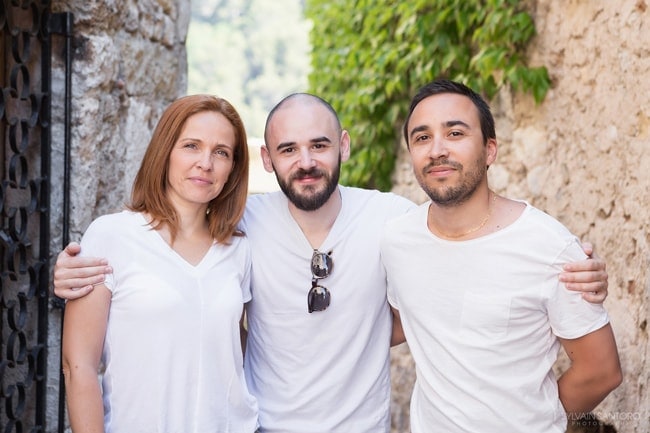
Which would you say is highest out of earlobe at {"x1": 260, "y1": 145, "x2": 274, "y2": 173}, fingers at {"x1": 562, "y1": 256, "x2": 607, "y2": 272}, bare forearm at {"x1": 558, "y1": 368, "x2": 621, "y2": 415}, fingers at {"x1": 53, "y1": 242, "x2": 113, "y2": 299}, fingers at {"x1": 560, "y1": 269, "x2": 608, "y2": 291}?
earlobe at {"x1": 260, "y1": 145, "x2": 274, "y2": 173}

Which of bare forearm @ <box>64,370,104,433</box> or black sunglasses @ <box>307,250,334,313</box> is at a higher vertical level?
black sunglasses @ <box>307,250,334,313</box>

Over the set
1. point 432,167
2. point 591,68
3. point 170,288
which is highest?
point 591,68

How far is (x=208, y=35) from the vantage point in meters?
37.9

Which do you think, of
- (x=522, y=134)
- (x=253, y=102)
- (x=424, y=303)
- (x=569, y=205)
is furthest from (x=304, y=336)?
(x=253, y=102)

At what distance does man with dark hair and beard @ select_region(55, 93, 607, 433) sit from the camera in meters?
2.60

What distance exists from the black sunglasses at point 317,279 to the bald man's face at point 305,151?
0.16m

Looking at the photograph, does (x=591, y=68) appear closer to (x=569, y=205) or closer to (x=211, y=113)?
(x=569, y=205)

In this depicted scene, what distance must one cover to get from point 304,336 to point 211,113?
2.44 ft

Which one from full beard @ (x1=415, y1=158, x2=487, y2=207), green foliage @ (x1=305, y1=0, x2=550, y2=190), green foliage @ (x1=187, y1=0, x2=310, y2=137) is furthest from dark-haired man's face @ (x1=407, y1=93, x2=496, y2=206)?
green foliage @ (x1=187, y1=0, x2=310, y2=137)

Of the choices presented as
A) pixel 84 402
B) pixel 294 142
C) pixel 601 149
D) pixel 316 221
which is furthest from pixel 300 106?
pixel 601 149

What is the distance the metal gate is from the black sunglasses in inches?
40.5

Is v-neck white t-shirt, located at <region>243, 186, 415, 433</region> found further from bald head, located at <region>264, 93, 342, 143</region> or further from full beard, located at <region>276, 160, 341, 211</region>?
bald head, located at <region>264, 93, 342, 143</region>

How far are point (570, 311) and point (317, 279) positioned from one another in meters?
0.78

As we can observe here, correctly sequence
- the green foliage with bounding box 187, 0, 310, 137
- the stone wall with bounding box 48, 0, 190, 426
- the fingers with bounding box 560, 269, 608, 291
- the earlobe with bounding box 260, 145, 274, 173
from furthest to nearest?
the green foliage with bounding box 187, 0, 310, 137
the stone wall with bounding box 48, 0, 190, 426
the earlobe with bounding box 260, 145, 274, 173
the fingers with bounding box 560, 269, 608, 291
